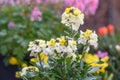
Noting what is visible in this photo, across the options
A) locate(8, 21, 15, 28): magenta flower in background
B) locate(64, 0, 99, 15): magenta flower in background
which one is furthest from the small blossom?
locate(8, 21, 15, 28): magenta flower in background

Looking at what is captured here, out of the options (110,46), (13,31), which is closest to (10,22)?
(13,31)

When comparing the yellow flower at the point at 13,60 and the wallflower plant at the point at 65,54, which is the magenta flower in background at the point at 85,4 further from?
the wallflower plant at the point at 65,54

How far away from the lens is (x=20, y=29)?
409 centimetres

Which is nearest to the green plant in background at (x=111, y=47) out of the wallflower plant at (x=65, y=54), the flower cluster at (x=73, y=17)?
the wallflower plant at (x=65, y=54)

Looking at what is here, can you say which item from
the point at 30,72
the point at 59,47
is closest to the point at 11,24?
the point at 30,72

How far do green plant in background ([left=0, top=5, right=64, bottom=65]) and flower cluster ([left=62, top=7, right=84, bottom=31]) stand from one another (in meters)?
1.37

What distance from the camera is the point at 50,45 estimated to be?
238 cm

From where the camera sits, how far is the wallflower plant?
92.8 inches

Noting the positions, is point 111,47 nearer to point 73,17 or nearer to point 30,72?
point 30,72

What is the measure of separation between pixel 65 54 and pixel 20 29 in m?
1.79

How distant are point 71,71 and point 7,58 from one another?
1.75 meters

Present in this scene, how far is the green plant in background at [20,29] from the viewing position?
4.00m

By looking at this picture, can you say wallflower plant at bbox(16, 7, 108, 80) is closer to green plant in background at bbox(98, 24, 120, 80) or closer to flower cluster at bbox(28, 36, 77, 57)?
flower cluster at bbox(28, 36, 77, 57)

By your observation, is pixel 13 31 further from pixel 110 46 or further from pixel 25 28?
pixel 110 46
